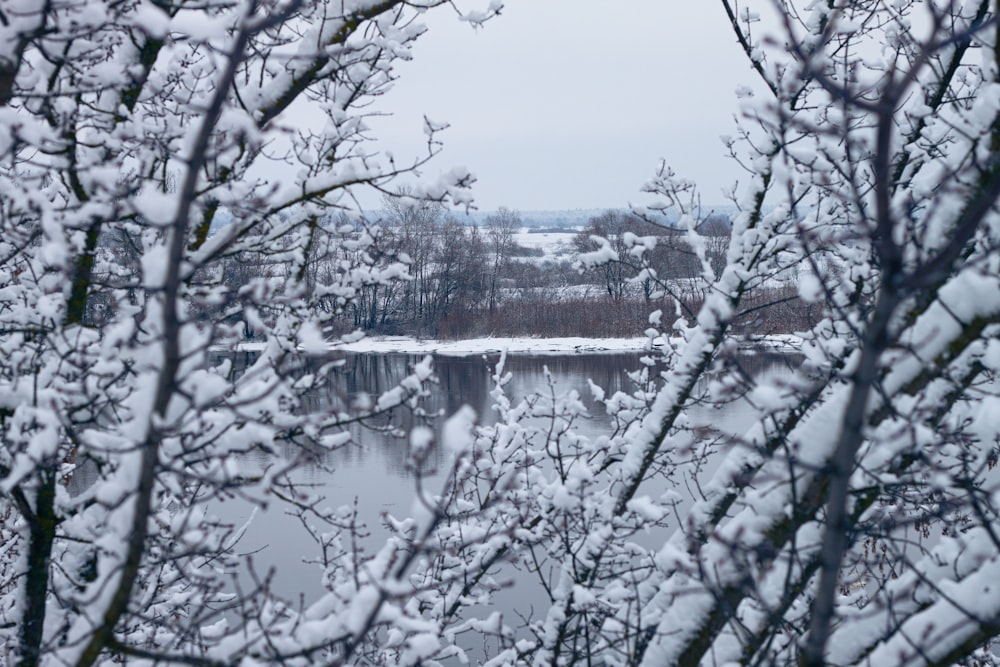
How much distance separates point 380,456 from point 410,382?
11.2m

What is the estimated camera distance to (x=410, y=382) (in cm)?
384

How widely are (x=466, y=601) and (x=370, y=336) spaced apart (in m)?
29.7

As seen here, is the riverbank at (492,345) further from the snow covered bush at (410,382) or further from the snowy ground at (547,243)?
the snowy ground at (547,243)

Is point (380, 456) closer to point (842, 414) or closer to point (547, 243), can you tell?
point (842, 414)

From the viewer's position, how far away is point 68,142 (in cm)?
315

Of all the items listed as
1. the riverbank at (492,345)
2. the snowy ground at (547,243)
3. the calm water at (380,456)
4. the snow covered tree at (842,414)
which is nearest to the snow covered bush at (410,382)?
the snow covered tree at (842,414)

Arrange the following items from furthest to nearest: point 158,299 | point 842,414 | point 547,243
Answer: point 547,243
point 842,414
point 158,299

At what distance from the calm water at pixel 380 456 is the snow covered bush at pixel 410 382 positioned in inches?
31.2

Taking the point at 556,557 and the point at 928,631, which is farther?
the point at 556,557

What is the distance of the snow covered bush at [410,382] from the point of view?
1927 millimetres

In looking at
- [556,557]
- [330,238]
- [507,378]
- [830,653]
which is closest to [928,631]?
[830,653]

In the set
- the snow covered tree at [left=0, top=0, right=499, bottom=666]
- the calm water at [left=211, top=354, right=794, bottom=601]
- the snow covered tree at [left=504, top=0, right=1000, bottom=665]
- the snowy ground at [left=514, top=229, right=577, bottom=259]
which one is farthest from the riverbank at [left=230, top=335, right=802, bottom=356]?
the snowy ground at [left=514, top=229, right=577, bottom=259]

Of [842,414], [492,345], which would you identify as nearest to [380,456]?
[842,414]

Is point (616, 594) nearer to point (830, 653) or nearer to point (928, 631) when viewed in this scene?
point (830, 653)
